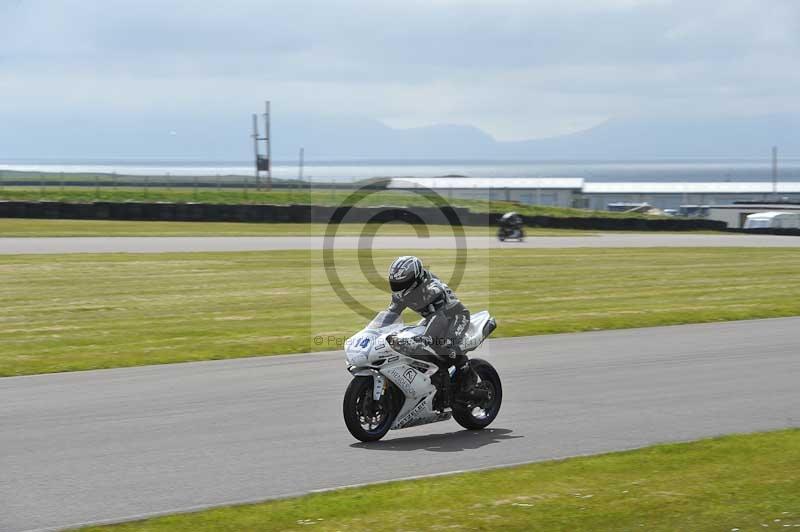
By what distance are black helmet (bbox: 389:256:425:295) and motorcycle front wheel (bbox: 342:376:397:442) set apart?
0.82 metres

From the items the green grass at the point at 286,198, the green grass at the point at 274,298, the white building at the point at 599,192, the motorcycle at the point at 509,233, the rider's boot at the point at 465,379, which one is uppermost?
the white building at the point at 599,192

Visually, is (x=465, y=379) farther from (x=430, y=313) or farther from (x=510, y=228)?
(x=510, y=228)

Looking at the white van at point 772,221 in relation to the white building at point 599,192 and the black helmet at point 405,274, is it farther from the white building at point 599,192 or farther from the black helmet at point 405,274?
the black helmet at point 405,274

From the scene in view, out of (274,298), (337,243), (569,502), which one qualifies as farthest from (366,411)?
(337,243)

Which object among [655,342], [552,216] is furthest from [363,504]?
[552,216]

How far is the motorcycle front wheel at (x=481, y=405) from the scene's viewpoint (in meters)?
9.77

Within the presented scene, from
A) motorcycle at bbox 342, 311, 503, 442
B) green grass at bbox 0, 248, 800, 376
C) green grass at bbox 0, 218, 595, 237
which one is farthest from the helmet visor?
green grass at bbox 0, 218, 595, 237

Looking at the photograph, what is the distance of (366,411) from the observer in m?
9.13

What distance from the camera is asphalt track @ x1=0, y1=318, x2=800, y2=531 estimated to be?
757 cm

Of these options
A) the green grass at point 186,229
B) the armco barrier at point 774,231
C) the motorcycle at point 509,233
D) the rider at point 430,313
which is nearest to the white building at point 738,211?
the armco barrier at point 774,231

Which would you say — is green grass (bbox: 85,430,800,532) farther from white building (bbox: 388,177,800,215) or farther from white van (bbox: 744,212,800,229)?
white building (bbox: 388,177,800,215)

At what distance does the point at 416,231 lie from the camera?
4916cm

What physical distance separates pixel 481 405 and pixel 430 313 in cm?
114

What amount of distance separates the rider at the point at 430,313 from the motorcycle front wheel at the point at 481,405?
140 mm
